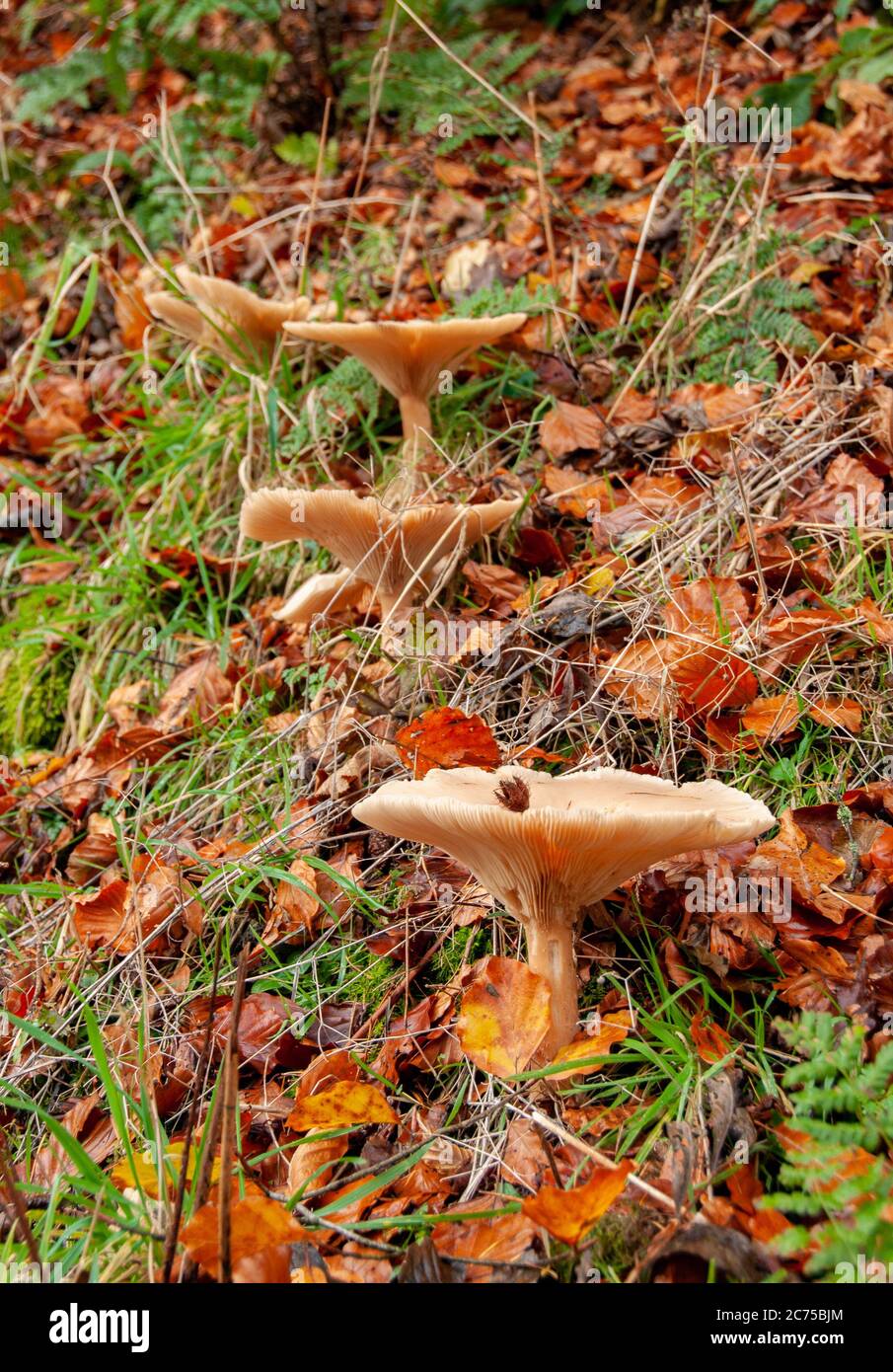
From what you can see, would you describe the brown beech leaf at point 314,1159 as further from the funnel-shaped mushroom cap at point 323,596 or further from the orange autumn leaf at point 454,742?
the funnel-shaped mushroom cap at point 323,596

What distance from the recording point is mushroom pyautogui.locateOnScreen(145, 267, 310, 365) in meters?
3.87

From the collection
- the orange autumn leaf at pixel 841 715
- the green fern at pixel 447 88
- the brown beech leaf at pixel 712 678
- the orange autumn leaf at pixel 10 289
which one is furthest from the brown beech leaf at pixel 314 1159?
the orange autumn leaf at pixel 10 289

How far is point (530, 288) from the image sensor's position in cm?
424

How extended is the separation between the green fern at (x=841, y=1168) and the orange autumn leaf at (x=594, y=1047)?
0.37 meters

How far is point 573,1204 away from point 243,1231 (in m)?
0.56

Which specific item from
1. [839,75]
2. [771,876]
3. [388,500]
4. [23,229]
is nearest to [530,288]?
[388,500]

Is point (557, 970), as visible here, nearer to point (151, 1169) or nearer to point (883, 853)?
point (883, 853)

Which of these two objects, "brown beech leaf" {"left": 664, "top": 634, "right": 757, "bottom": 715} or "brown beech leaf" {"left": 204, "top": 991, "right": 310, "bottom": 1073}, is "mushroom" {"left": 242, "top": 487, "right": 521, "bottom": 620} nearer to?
"brown beech leaf" {"left": 664, "top": 634, "right": 757, "bottom": 715}

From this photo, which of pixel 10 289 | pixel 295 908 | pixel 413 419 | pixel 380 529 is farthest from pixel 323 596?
pixel 10 289

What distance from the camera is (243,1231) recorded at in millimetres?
1697

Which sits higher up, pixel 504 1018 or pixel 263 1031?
Answer: pixel 504 1018

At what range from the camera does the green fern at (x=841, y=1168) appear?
54.9 inches

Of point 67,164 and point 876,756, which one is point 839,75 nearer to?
point 876,756

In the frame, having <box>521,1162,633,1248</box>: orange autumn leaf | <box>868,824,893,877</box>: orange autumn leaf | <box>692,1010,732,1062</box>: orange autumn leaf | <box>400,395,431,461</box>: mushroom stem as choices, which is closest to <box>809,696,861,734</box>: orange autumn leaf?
<box>868,824,893,877</box>: orange autumn leaf
